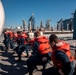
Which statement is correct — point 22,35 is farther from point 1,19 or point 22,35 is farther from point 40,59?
point 1,19

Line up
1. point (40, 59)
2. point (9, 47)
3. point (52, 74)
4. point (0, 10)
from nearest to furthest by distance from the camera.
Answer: point (0, 10) < point (52, 74) < point (40, 59) < point (9, 47)

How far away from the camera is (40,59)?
264 inches

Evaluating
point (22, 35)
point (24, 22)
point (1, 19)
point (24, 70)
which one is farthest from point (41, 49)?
point (24, 22)

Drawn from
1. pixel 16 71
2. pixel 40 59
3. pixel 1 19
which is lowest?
pixel 16 71

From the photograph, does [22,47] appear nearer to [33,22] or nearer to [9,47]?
[9,47]

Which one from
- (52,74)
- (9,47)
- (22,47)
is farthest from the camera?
(9,47)

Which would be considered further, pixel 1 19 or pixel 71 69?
pixel 71 69

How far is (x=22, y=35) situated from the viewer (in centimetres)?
1134

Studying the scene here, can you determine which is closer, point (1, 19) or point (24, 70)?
point (1, 19)

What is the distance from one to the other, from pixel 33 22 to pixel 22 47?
27878 mm

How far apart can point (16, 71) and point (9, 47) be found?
7.86 metres

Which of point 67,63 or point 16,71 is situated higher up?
point 67,63

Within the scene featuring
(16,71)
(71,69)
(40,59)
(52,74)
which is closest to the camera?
(71,69)

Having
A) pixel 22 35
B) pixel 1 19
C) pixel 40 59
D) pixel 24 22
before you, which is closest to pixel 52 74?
pixel 40 59
